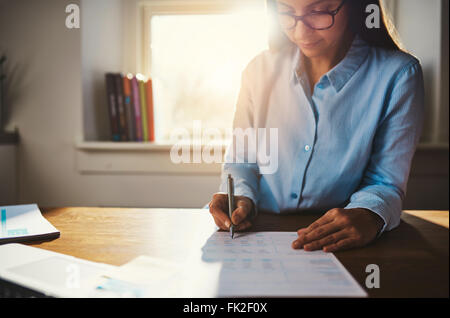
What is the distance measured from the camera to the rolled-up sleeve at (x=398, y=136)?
75cm

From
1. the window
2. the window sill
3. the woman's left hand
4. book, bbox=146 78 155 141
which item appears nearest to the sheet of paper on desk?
the woman's left hand

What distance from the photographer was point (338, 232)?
1.86ft

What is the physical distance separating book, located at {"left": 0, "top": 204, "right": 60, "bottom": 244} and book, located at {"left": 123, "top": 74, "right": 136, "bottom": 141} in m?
0.79

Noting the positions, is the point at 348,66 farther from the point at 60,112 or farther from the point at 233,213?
the point at 60,112

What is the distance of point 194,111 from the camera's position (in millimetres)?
1781

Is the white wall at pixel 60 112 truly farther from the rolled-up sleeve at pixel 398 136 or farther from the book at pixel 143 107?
the rolled-up sleeve at pixel 398 136

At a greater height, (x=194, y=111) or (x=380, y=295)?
(x=194, y=111)

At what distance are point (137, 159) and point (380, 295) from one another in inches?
51.8

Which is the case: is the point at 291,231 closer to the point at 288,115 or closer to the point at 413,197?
the point at 288,115

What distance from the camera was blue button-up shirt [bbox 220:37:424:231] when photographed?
0.78 metres

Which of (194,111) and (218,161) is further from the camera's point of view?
(194,111)

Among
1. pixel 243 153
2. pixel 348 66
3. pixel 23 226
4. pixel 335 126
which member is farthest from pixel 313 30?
pixel 23 226

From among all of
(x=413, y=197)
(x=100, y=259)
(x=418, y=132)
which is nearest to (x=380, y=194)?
(x=418, y=132)

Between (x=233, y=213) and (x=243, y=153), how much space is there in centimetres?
33
